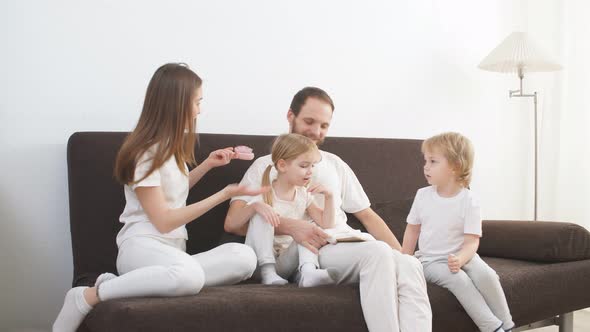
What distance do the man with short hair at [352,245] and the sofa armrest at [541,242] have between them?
1.55 ft

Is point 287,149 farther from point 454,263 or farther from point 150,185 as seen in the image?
point 454,263

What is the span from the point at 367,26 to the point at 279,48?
0.56 metres

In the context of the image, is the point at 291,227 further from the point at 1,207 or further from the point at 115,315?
the point at 1,207

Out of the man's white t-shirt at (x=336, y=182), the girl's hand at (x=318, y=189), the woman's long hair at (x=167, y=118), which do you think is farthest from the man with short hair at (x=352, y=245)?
the woman's long hair at (x=167, y=118)

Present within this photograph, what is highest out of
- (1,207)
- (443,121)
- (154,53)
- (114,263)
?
(154,53)

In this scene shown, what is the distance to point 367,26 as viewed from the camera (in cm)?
348

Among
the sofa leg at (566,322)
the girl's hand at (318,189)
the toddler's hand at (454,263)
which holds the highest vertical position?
the girl's hand at (318,189)

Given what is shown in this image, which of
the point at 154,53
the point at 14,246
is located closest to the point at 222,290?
the point at 14,246

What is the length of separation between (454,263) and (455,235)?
14 centimetres

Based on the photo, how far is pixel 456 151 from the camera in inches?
92.4

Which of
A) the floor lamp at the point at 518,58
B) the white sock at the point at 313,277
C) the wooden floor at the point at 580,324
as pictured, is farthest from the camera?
the floor lamp at the point at 518,58

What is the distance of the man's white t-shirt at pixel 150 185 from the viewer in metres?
2.08

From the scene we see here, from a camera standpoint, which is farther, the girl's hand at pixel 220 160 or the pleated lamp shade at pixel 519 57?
the pleated lamp shade at pixel 519 57

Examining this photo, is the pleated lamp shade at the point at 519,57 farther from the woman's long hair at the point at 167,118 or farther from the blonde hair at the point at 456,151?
the woman's long hair at the point at 167,118
